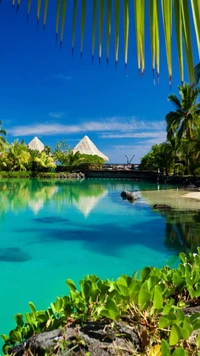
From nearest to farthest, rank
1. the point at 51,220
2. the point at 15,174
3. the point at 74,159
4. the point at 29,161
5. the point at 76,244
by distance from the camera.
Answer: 1. the point at 76,244
2. the point at 51,220
3. the point at 15,174
4. the point at 29,161
5. the point at 74,159

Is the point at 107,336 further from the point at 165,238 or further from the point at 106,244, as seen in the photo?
the point at 165,238

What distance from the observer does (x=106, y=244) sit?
24.3 feet

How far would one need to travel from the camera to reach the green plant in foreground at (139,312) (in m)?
0.95

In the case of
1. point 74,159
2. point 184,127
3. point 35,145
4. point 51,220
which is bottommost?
point 51,220

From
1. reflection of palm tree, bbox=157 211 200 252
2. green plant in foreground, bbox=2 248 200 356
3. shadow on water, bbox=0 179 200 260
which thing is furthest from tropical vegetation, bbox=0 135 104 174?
green plant in foreground, bbox=2 248 200 356

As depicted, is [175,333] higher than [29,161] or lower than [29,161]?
lower

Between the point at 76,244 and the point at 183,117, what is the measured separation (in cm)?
1751

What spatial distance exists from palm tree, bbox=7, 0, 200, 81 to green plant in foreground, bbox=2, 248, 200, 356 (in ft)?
2.24

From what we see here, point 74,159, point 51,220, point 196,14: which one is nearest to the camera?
point 196,14

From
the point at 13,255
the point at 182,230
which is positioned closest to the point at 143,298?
the point at 13,255

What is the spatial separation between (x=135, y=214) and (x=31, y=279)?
6.51m

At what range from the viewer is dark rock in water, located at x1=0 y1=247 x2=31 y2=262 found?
6232mm

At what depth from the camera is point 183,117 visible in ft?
73.7

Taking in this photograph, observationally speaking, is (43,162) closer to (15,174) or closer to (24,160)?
(24,160)
